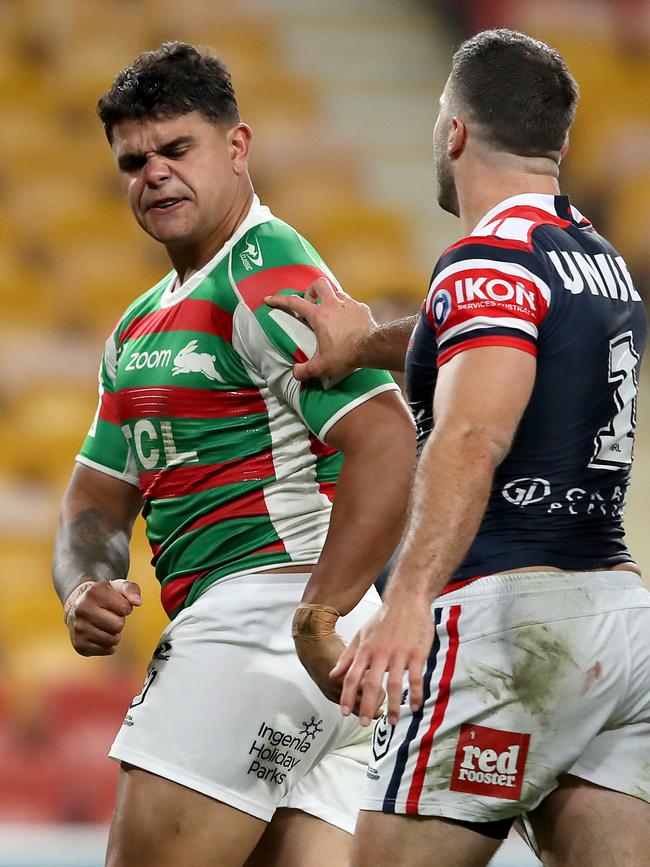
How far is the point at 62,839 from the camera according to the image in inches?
196

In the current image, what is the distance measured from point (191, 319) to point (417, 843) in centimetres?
114

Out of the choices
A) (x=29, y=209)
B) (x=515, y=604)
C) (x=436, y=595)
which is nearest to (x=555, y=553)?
(x=515, y=604)

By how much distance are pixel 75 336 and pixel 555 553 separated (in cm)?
637

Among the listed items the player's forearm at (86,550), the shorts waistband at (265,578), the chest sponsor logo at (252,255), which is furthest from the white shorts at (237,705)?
the chest sponsor logo at (252,255)

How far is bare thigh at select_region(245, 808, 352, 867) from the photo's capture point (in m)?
2.87

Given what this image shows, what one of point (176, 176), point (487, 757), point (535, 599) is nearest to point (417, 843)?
point (487, 757)

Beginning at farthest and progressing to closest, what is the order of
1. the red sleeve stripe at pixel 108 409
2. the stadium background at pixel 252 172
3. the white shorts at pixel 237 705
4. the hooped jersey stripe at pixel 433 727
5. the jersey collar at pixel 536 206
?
the stadium background at pixel 252 172
the red sleeve stripe at pixel 108 409
the white shorts at pixel 237 705
the jersey collar at pixel 536 206
the hooped jersey stripe at pixel 433 727

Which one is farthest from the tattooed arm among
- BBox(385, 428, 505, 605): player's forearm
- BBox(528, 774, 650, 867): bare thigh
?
BBox(528, 774, 650, 867): bare thigh

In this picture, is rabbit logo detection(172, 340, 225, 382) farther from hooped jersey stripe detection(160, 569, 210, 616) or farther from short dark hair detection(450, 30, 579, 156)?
short dark hair detection(450, 30, 579, 156)

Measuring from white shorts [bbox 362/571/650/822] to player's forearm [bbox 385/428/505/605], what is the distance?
25cm

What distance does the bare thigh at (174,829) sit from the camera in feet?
8.63

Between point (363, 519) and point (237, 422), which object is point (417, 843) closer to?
point (363, 519)

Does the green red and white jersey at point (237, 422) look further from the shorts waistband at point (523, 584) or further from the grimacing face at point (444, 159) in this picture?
the shorts waistband at point (523, 584)

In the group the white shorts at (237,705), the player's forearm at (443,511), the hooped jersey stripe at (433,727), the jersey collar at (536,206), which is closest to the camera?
the player's forearm at (443,511)
